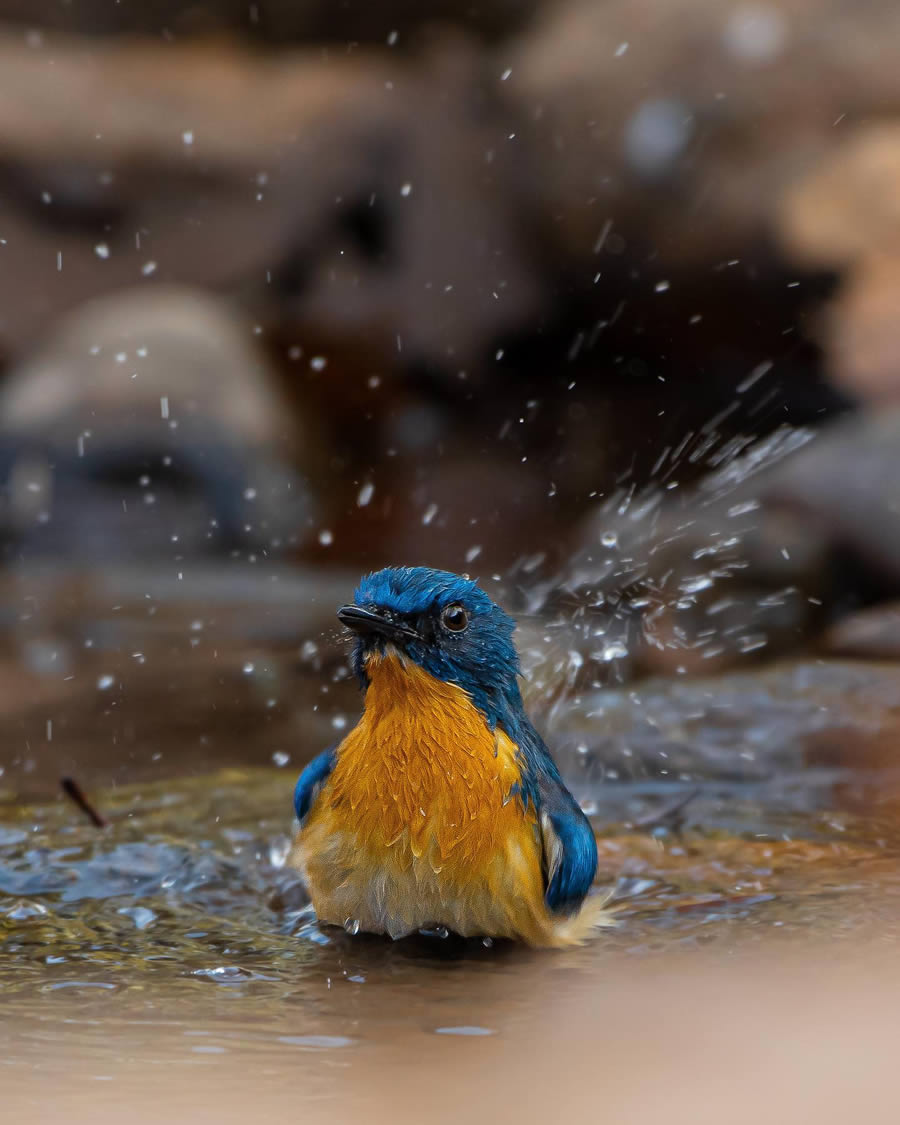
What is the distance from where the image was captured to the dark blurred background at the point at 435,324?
27.4ft

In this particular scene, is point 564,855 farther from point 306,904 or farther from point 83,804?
point 83,804

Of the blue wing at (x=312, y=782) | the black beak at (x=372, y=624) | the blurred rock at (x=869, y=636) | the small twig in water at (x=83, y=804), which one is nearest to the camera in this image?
the black beak at (x=372, y=624)

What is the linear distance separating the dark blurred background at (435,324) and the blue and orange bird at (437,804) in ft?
9.72

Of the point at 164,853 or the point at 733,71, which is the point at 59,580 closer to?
the point at 164,853

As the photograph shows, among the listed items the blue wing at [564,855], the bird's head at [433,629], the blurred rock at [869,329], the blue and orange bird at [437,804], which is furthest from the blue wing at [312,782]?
the blurred rock at [869,329]

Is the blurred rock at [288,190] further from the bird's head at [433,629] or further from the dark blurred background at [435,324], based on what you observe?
the bird's head at [433,629]

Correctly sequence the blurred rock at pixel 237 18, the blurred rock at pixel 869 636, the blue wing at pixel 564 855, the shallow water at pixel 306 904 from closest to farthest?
the shallow water at pixel 306 904 → the blue wing at pixel 564 855 → the blurred rock at pixel 869 636 → the blurred rock at pixel 237 18

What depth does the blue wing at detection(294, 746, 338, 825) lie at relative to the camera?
12.1 ft

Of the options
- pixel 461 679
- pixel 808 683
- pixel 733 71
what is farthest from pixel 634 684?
pixel 733 71

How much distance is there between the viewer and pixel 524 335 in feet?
38.7

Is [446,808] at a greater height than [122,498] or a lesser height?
lesser

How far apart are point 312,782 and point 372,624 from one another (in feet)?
1.96

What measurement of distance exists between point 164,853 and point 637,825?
1.54 metres

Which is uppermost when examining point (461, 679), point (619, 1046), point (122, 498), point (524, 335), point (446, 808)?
point (524, 335)
